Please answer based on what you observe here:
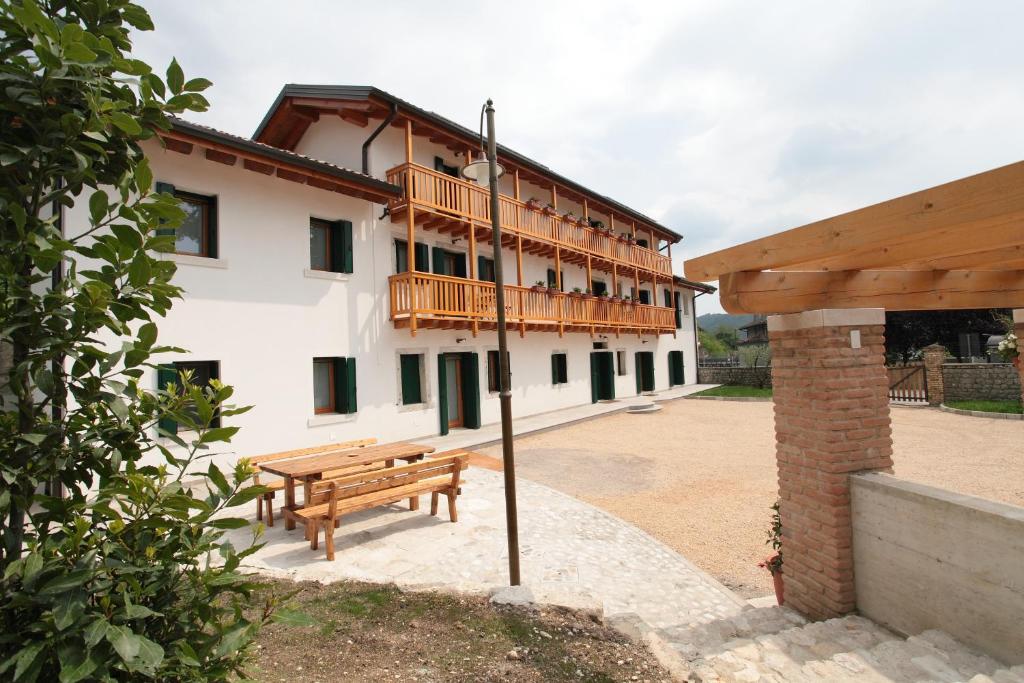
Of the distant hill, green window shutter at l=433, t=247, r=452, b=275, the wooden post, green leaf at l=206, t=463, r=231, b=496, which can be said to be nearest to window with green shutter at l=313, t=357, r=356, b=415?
the wooden post

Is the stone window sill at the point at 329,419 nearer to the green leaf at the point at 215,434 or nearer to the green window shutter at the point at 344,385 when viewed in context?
the green window shutter at the point at 344,385

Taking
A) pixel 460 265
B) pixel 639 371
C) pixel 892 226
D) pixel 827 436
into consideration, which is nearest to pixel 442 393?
pixel 460 265

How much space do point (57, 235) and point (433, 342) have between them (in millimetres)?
11735

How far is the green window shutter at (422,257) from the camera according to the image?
13.5m

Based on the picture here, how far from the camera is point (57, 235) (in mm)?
1554

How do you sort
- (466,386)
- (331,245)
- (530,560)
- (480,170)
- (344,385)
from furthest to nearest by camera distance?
(466,386)
(331,245)
(344,385)
(530,560)
(480,170)

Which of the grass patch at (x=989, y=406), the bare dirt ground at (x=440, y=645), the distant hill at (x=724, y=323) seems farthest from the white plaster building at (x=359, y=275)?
the distant hill at (x=724, y=323)

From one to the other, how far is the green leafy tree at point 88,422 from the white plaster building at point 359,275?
7575 millimetres

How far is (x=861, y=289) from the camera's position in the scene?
4535 mm

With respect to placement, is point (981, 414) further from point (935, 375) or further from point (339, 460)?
point (339, 460)

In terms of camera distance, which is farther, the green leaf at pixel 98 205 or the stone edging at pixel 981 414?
the stone edging at pixel 981 414

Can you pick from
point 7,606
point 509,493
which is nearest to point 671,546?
point 509,493

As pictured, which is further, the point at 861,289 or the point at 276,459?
the point at 276,459

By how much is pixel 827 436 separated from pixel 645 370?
20.0 metres
